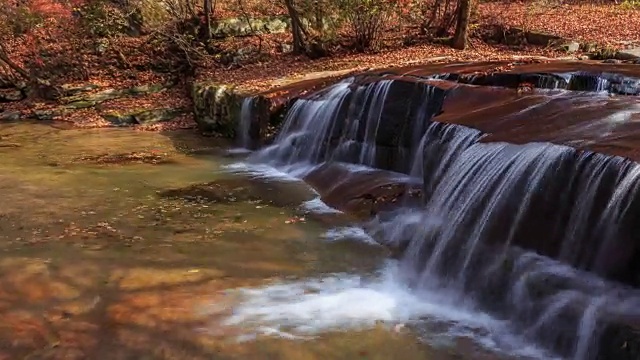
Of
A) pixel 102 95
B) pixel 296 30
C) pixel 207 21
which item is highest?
pixel 207 21

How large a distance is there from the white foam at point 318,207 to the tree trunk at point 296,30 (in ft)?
31.6

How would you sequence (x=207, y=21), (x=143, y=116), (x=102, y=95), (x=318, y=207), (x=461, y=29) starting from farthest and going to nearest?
(x=207, y=21) → (x=102, y=95) → (x=461, y=29) → (x=143, y=116) → (x=318, y=207)

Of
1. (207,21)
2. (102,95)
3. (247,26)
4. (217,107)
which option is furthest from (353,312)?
(247,26)

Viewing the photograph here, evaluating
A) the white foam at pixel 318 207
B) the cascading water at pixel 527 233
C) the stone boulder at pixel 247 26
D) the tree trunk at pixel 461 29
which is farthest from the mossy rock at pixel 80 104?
the cascading water at pixel 527 233

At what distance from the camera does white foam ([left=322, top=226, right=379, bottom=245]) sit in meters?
7.16

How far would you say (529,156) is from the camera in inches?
220

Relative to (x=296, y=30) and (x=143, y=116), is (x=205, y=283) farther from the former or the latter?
(x=296, y=30)

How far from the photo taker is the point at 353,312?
5.29m

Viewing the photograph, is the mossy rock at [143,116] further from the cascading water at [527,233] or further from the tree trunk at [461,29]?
the cascading water at [527,233]

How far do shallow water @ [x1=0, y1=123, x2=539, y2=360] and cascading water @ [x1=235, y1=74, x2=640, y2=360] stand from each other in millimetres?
268

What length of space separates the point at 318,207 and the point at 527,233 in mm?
3588

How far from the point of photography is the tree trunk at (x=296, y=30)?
56.2ft

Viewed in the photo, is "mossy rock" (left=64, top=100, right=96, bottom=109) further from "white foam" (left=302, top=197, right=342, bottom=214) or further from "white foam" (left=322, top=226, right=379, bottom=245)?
"white foam" (left=322, top=226, right=379, bottom=245)

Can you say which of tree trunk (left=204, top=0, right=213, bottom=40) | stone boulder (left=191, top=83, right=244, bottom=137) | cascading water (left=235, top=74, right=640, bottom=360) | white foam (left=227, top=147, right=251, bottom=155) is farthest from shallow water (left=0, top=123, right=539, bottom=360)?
tree trunk (left=204, top=0, right=213, bottom=40)
